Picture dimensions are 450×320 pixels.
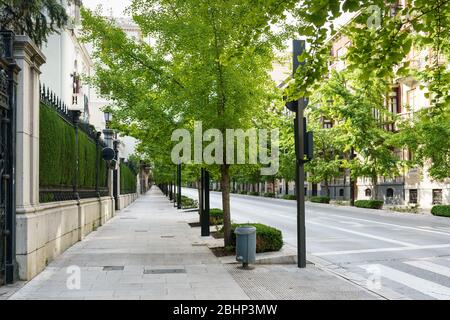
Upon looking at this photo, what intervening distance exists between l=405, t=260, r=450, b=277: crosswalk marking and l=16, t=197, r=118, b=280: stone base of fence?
7.79 m

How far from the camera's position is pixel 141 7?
14.3m

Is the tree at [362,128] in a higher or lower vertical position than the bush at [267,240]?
higher

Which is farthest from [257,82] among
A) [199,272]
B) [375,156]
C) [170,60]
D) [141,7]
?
[375,156]

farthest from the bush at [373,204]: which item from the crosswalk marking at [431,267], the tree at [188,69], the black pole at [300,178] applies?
the black pole at [300,178]

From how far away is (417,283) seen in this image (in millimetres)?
9469

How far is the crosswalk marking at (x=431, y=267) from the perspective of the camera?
10.6 meters

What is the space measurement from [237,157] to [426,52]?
3003 cm

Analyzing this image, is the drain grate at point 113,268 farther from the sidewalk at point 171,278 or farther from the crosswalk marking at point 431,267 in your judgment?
the crosswalk marking at point 431,267

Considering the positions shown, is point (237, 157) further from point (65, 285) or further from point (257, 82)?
point (65, 285)

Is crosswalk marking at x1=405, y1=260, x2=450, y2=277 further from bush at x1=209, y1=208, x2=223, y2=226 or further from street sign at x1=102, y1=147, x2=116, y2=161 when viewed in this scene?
street sign at x1=102, y1=147, x2=116, y2=161

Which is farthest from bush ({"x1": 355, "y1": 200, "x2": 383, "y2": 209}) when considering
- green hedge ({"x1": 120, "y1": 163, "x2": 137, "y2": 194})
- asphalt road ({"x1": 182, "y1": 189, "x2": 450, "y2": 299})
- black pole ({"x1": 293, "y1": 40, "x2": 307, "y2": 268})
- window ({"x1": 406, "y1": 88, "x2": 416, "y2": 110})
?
black pole ({"x1": 293, "y1": 40, "x2": 307, "y2": 268})

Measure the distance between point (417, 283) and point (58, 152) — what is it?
8.73 metres

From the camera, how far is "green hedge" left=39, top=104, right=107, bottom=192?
11.7m

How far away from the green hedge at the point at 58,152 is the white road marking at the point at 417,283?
7.41 meters
